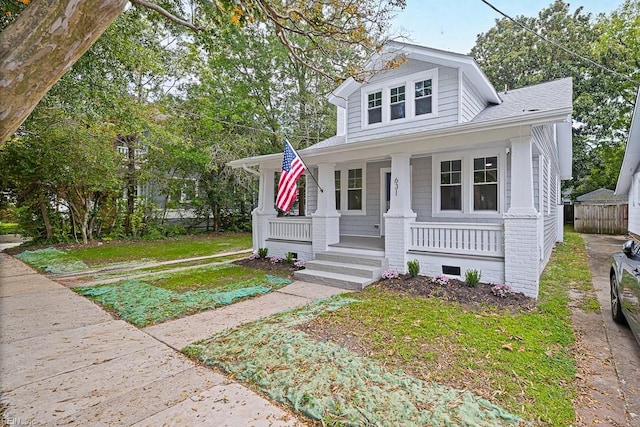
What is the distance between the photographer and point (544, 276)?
733 cm

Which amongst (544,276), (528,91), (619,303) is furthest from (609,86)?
(619,303)

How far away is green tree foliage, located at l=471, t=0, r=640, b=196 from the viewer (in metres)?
17.8

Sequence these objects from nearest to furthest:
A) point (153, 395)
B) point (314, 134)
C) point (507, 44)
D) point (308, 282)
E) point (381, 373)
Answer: point (153, 395), point (381, 373), point (308, 282), point (314, 134), point (507, 44)

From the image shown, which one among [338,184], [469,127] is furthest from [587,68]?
[469,127]

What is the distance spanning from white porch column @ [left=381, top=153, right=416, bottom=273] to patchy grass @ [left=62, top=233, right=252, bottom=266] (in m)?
6.84

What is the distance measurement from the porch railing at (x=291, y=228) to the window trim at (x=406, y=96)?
3349mm

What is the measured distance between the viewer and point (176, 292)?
612 centimetres

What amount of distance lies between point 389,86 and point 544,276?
20.0 ft

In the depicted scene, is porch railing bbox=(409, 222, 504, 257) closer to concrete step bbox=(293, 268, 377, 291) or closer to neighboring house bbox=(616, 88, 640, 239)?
concrete step bbox=(293, 268, 377, 291)

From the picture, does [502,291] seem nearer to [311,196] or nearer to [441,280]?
[441,280]

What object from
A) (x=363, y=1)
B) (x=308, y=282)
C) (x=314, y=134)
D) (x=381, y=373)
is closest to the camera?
(x=381, y=373)

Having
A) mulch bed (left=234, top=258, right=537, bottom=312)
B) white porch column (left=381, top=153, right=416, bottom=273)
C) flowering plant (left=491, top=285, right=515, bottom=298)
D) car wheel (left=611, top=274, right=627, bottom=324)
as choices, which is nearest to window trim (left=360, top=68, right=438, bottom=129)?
white porch column (left=381, top=153, right=416, bottom=273)

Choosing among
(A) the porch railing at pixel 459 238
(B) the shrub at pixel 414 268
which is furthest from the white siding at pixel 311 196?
(B) the shrub at pixel 414 268

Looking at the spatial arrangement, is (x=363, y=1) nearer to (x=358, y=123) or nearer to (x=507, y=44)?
(x=358, y=123)
